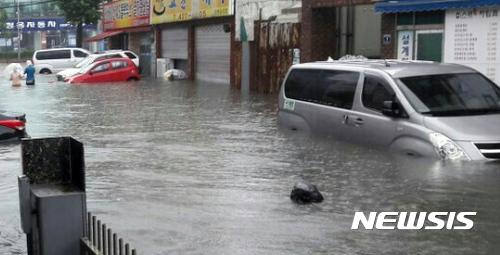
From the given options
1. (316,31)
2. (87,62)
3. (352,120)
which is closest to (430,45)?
(316,31)

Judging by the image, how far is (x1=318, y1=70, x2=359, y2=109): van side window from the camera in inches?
435

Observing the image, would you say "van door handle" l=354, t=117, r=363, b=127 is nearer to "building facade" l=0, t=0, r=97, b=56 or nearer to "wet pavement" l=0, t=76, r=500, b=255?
"wet pavement" l=0, t=76, r=500, b=255

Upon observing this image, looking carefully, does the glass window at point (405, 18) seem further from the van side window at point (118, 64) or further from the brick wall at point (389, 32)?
the van side window at point (118, 64)

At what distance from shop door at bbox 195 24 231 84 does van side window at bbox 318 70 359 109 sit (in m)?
20.5

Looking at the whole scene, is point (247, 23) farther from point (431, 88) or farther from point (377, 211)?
point (377, 211)

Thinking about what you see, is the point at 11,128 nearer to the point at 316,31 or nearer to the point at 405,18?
the point at 405,18

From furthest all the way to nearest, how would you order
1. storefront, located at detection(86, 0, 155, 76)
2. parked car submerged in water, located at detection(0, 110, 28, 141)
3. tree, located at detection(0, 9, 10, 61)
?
tree, located at detection(0, 9, 10, 61)
storefront, located at detection(86, 0, 155, 76)
parked car submerged in water, located at detection(0, 110, 28, 141)

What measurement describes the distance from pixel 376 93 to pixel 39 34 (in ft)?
285

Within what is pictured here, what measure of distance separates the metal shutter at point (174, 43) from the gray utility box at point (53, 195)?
3287cm

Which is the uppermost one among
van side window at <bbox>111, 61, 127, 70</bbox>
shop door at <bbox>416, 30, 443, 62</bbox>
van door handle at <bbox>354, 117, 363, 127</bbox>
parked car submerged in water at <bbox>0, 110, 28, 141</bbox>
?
shop door at <bbox>416, 30, 443, 62</bbox>

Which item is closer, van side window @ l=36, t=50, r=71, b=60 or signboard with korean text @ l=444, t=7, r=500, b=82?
signboard with korean text @ l=444, t=7, r=500, b=82

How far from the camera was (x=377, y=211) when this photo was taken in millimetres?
7582

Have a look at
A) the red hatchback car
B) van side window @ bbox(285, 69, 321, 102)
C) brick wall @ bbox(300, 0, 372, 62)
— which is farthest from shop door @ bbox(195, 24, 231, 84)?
van side window @ bbox(285, 69, 321, 102)

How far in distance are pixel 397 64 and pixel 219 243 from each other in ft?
18.4
